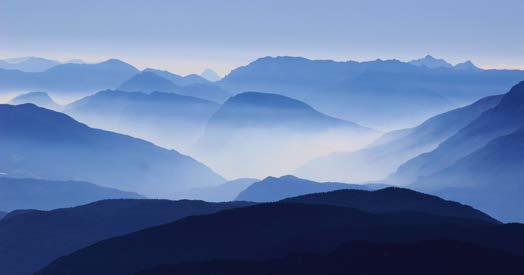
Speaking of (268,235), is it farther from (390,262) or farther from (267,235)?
(390,262)

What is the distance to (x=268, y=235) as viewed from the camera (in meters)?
155

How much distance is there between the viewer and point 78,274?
15350 centimetres

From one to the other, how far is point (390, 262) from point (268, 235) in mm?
43394

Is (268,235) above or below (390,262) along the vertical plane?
above

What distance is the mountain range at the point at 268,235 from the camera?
14138 cm

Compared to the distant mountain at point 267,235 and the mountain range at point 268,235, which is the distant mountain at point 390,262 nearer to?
the mountain range at point 268,235

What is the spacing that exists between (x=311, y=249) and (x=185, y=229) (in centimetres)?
4228

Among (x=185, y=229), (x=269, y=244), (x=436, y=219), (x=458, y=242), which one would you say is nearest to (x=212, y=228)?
(x=185, y=229)

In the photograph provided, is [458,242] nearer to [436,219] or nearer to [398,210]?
[436,219]

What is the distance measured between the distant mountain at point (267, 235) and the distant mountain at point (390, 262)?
A: 31.6 ft

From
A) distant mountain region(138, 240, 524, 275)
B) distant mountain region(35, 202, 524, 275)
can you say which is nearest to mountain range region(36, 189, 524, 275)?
distant mountain region(35, 202, 524, 275)

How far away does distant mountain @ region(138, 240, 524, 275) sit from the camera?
113 m

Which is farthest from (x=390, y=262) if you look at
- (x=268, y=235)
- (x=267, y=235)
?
(x=267, y=235)

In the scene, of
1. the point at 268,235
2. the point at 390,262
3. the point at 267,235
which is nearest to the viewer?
the point at 390,262
